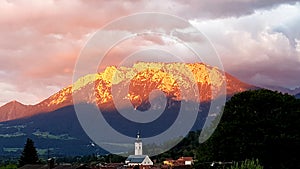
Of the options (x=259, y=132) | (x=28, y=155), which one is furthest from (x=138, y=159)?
(x=259, y=132)

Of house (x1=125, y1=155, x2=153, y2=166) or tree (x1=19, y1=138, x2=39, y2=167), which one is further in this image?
→ house (x1=125, y1=155, x2=153, y2=166)

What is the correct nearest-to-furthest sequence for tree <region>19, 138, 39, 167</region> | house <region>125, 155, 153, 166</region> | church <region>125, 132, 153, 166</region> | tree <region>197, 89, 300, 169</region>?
tree <region>197, 89, 300, 169</region>, tree <region>19, 138, 39, 167</region>, church <region>125, 132, 153, 166</region>, house <region>125, 155, 153, 166</region>

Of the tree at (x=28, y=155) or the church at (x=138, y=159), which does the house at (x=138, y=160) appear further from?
the tree at (x=28, y=155)

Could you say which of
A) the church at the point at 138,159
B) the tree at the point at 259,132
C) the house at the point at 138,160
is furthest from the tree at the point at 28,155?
the tree at the point at 259,132

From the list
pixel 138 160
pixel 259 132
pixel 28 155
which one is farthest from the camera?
pixel 138 160

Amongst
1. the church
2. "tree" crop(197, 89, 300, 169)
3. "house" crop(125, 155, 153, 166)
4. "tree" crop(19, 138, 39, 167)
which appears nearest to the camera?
"tree" crop(197, 89, 300, 169)

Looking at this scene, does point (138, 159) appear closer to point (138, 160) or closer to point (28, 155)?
point (138, 160)

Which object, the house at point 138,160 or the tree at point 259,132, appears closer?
the tree at point 259,132

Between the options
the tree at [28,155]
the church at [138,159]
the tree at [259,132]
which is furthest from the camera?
the church at [138,159]

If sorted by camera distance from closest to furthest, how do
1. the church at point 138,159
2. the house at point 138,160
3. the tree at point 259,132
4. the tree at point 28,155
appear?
the tree at point 259,132 → the tree at point 28,155 → the church at point 138,159 → the house at point 138,160

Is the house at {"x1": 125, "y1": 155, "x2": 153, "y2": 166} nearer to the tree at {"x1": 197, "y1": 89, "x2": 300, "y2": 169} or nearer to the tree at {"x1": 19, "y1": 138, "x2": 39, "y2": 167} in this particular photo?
the tree at {"x1": 19, "y1": 138, "x2": 39, "y2": 167}

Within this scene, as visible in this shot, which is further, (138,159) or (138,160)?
(138,159)

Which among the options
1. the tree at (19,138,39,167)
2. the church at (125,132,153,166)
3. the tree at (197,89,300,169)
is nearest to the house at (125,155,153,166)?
the church at (125,132,153,166)

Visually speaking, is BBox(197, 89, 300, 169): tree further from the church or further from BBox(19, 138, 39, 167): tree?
the church
